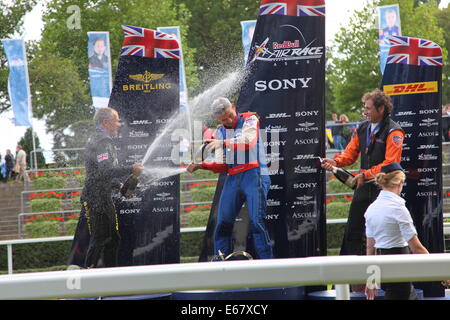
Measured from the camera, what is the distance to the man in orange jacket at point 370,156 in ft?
24.9

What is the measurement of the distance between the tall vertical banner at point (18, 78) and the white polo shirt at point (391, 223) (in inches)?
1000

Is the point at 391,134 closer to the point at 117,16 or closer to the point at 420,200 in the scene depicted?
the point at 420,200

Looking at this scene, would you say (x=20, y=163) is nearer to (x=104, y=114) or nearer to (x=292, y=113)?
(x=104, y=114)

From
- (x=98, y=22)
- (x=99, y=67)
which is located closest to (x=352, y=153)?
(x=99, y=67)

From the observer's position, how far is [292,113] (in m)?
7.86

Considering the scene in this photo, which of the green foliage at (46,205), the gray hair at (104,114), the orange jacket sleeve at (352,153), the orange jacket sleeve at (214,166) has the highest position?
the gray hair at (104,114)

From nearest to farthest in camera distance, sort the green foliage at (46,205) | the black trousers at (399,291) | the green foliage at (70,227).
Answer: the black trousers at (399,291) → the green foliage at (70,227) → the green foliage at (46,205)

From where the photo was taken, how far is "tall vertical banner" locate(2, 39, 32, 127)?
29.9 meters

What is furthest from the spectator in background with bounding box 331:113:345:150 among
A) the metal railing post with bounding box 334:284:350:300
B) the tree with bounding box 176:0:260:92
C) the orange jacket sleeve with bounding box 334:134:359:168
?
the tree with bounding box 176:0:260:92

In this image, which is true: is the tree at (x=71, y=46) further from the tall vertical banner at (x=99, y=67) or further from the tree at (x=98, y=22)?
the tall vertical banner at (x=99, y=67)

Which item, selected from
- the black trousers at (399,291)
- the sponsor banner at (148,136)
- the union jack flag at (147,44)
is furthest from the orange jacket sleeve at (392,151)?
the union jack flag at (147,44)

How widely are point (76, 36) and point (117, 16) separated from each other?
2259 millimetres

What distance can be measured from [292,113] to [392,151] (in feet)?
3.45

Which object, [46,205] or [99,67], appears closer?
[46,205]
